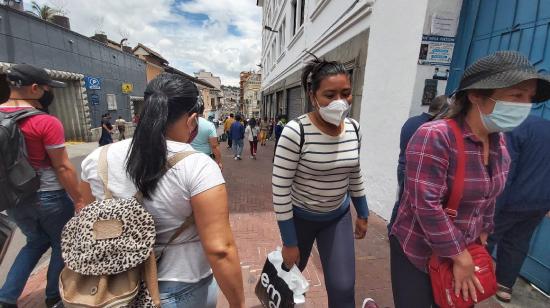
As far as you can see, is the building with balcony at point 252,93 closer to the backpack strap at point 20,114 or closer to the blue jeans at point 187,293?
the backpack strap at point 20,114

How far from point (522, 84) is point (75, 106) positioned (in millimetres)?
16669

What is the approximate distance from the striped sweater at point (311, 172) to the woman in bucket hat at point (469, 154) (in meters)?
0.49

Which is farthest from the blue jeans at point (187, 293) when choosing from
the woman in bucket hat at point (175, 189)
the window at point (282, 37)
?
the window at point (282, 37)

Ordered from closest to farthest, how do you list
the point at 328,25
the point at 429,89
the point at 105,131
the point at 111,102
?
the point at 429,89 < the point at 328,25 < the point at 105,131 < the point at 111,102

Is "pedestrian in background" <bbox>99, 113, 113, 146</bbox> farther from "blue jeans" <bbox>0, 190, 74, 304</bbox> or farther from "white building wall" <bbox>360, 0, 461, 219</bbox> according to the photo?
"white building wall" <bbox>360, 0, 461, 219</bbox>

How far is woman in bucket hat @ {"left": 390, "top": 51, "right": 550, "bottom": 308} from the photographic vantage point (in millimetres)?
1248

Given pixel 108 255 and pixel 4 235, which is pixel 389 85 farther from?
pixel 4 235

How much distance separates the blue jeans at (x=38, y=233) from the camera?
80.5 inches

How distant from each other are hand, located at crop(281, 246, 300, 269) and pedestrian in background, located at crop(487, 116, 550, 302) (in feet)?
6.11

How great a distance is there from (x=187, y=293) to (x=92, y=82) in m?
16.6

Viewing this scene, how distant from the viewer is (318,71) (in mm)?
1772

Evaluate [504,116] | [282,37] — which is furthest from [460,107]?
[282,37]

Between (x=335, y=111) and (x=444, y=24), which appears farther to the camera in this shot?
(x=444, y=24)

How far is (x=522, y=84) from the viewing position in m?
1.24
